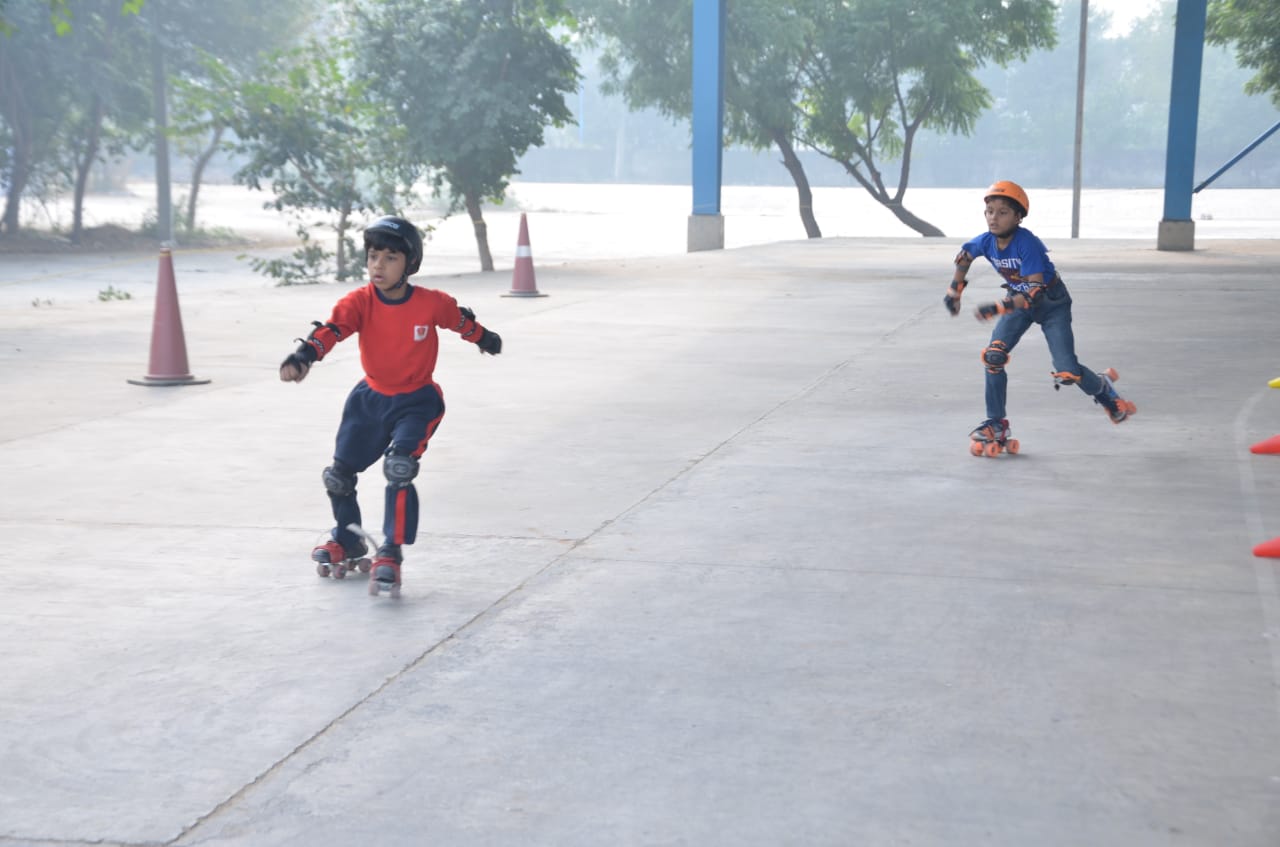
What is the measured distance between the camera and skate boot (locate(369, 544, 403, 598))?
4625mm

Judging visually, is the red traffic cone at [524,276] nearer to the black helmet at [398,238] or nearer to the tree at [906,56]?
the black helmet at [398,238]

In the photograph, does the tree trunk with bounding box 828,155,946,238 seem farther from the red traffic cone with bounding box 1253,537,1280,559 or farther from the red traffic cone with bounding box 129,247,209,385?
the red traffic cone with bounding box 1253,537,1280,559

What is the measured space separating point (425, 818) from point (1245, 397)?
6893 mm

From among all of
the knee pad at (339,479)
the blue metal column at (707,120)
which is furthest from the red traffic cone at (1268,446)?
the blue metal column at (707,120)

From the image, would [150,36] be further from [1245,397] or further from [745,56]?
[1245,397]

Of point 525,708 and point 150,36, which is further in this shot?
point 150,36

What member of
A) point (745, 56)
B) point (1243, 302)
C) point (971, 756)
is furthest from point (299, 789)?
point (745, 56)

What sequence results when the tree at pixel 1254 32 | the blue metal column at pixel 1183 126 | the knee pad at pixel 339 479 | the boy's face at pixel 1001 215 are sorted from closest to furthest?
the knee pad at pixel 339 479, the boy's face at pixel 1001 215, the blue metal column at pixel 1183 126, the tree at pixel 1254 32

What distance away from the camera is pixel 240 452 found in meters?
6.92

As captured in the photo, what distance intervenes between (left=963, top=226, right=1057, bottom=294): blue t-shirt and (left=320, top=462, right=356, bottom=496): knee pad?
3342 millimetres

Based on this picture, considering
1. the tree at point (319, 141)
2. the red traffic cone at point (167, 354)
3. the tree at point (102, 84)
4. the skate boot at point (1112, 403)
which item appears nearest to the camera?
the skate boot at point (1112, 403)

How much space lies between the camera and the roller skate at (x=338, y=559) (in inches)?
194

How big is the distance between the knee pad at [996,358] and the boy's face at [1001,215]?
0.55 m

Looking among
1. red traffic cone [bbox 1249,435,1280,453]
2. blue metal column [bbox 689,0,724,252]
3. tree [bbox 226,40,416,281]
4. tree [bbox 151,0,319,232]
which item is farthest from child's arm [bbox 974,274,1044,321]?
tree [bbox 151,0,319,232]
